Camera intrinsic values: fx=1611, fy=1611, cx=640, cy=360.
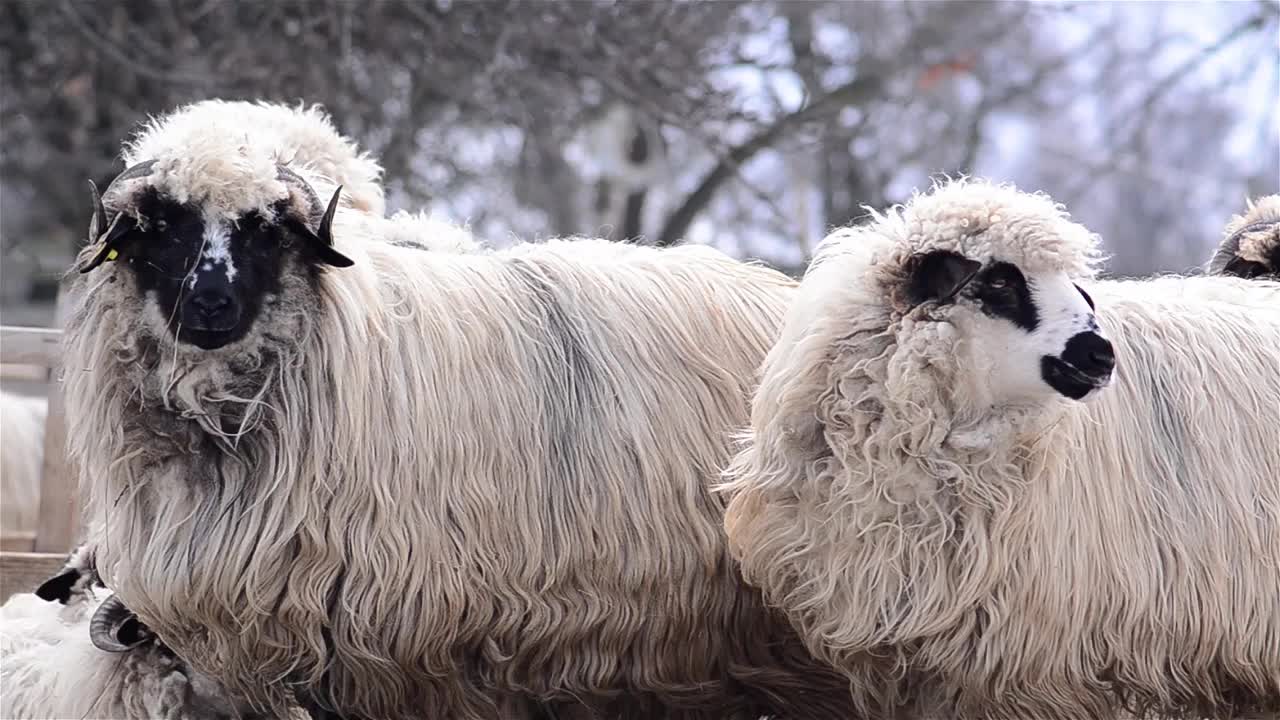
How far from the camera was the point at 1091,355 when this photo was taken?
13.0 feet

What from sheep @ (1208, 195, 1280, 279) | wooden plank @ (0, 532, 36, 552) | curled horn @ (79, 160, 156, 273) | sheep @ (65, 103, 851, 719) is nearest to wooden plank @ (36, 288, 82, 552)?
wooden plank @ (0, 532, 36, 552)

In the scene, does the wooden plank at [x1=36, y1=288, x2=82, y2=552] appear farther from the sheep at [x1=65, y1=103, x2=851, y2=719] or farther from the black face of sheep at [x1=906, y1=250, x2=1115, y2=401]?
the black face of sheep at [x1=906, y1=250, x2=1115, y2=401]

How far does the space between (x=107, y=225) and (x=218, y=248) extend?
0.34 m

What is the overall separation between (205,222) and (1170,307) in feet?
9.08

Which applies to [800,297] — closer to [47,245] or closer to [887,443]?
[887,443]

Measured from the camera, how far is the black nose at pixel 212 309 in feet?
13.1

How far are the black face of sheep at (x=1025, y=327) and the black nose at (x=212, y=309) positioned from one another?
179 cm

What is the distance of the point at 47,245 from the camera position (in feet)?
42.0

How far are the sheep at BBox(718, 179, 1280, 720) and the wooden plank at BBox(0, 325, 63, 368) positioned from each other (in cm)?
Answer: 320

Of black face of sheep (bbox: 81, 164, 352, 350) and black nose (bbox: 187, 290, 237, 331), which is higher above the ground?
black face of sheep (bbox: 81, 164, 352, 350)

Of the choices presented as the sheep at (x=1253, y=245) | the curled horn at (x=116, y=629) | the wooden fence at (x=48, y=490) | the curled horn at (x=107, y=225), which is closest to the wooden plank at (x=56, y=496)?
the wooden fence at (x=48, y=490)

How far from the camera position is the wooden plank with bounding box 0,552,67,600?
241 inches

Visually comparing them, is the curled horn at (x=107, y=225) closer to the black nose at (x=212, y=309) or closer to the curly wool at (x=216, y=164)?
the curly wool at (x=216, y=164)

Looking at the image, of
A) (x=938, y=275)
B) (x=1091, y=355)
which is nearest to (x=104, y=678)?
(x=938, y=275)
